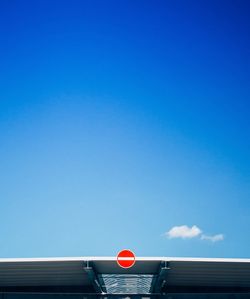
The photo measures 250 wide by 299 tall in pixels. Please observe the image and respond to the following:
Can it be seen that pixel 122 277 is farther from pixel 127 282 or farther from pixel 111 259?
pixel 111 259

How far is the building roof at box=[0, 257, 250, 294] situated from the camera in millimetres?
11781

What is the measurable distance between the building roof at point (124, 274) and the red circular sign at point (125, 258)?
274mm

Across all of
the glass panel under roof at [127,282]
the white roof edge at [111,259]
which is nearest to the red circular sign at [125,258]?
the white roof edge at [111,259]

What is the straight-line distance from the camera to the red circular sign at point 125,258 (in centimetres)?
1155

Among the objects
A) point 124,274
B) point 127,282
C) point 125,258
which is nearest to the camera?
point 125,258

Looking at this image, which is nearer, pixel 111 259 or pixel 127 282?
pixel 111 259

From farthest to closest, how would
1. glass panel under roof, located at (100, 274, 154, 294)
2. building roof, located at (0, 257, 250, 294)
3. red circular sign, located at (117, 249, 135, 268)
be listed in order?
glass panel under roof, located at (100, 274, 154, 294), building roof, located at (0, 257, 250, 294), red circular sign, located at (117, 249, 135, 268)

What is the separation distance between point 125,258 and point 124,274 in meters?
2.65

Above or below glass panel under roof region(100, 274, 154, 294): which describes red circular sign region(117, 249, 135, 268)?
below

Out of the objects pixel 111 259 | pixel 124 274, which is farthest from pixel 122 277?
pixel 111 259

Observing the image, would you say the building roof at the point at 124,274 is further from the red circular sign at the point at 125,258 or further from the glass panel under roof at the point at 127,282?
the red circular sign at the point at 125,258

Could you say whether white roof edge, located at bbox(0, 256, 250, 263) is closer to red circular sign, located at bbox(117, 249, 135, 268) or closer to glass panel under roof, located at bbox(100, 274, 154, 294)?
red circular sign, located at bbox(117, 249, 135, 268)

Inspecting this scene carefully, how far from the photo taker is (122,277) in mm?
14148

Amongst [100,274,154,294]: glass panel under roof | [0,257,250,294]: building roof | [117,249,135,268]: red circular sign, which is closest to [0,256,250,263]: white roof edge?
[0,257,250,294]: building roof
